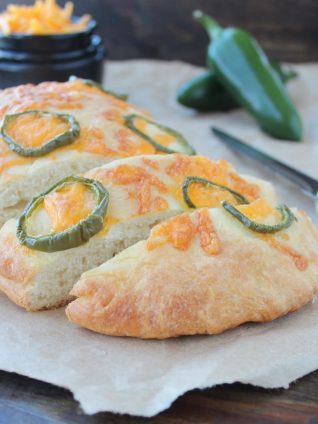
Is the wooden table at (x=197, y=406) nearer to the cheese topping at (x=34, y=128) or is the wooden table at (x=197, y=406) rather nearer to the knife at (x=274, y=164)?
the cheese topping at (x=34, y=128)

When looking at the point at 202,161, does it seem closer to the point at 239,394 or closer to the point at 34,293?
the point at 34,293

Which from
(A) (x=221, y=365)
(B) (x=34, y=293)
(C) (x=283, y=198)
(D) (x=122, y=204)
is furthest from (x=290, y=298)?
(C) (x=283, y=198)

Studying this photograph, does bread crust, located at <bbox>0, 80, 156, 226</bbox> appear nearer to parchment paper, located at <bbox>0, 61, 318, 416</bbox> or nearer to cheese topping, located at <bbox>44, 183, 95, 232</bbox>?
cheese topping, located at <bbox>44, 183, 95, 232</bbox>

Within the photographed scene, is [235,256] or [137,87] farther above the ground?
[235,256]

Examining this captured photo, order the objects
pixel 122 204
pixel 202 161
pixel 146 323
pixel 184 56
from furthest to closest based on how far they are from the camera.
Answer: pixel 184 56
pixel 202 161
pixel 122 204
pixel 146 323

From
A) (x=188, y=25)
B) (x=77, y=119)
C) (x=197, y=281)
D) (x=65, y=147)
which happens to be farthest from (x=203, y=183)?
(x=188, y=25)

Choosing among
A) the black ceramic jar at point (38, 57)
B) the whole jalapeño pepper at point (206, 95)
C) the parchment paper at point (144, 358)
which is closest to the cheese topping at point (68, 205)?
the parchment paper at point (144, 358)

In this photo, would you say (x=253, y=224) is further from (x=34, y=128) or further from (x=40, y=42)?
(x=40, y=42)
